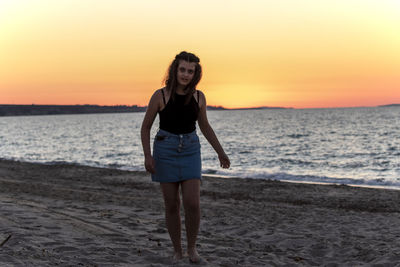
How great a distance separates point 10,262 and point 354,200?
921 cm

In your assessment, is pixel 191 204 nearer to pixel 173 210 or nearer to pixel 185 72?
pixel 173 210

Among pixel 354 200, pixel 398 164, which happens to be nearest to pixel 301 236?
pixel 354 200

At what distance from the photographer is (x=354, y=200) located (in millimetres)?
10992

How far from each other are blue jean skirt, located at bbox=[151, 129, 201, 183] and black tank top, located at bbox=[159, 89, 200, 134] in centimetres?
6

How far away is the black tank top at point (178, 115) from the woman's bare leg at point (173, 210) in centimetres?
58

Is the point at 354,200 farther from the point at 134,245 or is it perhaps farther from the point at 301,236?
the point at 134,245

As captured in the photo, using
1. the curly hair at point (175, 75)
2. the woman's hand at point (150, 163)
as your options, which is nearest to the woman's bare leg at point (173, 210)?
the woman's hand at point (150, 163)

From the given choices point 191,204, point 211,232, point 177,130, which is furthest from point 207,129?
point 211,232

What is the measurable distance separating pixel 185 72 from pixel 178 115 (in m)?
0.43

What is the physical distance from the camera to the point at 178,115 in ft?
13.3

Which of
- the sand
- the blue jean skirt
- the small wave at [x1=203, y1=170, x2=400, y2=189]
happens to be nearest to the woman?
the blue jean skirt

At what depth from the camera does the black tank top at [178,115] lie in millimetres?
4031

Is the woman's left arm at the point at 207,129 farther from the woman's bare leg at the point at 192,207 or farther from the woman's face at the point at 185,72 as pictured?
the woman's bare leg at the point at 192,207

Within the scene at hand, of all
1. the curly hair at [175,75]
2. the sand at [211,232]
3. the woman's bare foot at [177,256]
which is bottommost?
the sand at [211,232]
